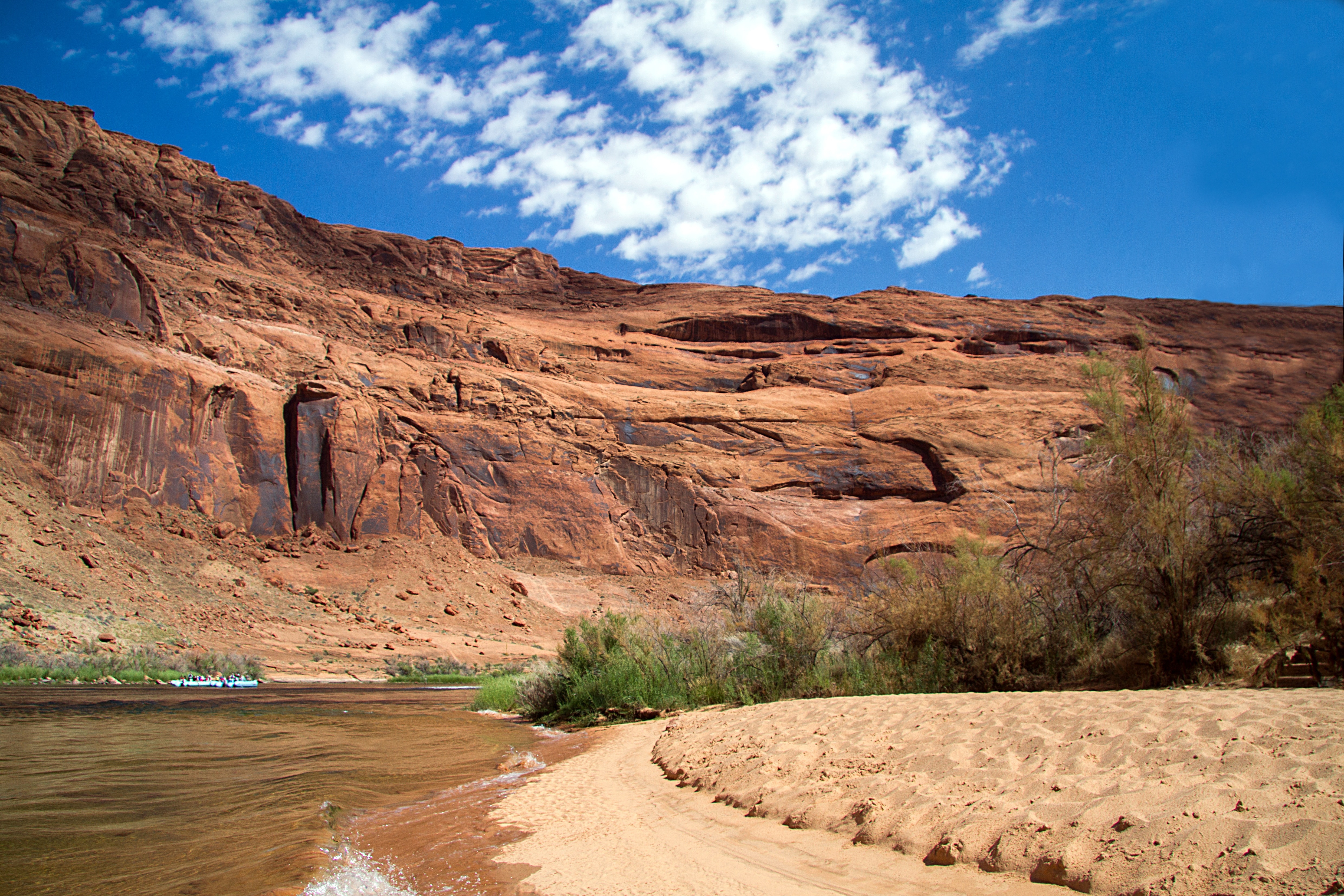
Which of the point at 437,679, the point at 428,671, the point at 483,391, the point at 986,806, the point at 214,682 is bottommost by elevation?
the point at 437,679

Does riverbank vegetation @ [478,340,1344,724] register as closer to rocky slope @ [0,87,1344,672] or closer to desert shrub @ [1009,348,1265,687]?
desert shrub @ [1009,348,1265,687]

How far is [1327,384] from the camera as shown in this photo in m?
48.9

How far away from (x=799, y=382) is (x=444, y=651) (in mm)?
29026

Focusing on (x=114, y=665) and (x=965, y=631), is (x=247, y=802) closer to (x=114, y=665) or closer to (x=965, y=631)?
(x=965, y=631)

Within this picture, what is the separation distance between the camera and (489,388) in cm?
3928

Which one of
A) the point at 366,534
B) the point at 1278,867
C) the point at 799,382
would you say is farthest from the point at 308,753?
the point at 799,382

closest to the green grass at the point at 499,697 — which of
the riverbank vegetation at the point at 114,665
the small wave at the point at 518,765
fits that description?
the small wave at the point at 518,765

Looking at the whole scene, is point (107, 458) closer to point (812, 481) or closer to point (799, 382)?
point (812, 481)

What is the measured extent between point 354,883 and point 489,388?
36.5 meters

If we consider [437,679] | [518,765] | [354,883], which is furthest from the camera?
[437,679]

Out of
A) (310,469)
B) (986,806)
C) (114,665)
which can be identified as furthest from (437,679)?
(986,806)

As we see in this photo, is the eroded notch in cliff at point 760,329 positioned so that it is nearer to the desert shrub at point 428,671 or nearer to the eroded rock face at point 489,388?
the eroded rock face at point 489,388

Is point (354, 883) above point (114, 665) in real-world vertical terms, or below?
above

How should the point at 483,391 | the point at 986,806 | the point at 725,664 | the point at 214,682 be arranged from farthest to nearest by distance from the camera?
the point at 483,391 < the point at 214,682 < the point at 725,664 < the point at 986,806
